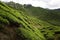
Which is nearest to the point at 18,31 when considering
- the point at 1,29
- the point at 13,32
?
the point at 13,32

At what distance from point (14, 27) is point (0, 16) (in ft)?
15.6

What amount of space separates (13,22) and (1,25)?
4.64 m

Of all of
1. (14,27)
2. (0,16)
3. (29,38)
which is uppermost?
(0,16)

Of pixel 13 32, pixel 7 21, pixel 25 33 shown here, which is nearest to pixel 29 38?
pixel 25 33

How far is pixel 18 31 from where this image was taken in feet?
139

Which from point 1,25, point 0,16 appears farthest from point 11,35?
point 0,16

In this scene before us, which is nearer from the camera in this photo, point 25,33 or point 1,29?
point 1,29

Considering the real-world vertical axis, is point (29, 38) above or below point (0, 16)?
below

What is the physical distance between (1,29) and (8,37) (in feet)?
8.59

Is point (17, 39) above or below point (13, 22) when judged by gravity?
below

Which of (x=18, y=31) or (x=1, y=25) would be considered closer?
(x=1, y=25)

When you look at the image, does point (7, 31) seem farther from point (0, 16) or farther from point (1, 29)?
point (0, 16)

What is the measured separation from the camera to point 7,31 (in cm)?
4034

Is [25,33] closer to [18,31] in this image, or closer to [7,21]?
[18,31]
